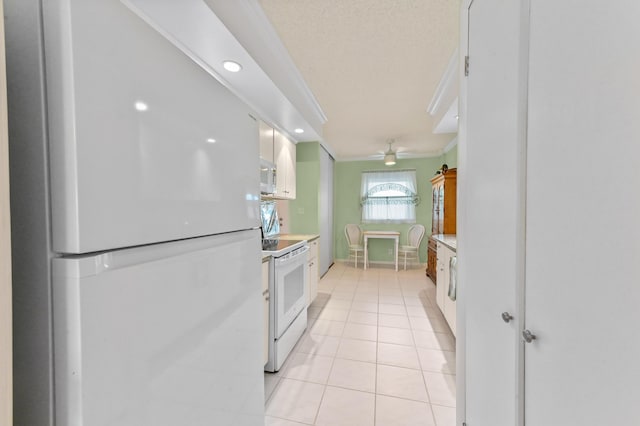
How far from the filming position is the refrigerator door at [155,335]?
→ 427mm

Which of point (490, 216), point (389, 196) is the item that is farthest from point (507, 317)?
point (389, 196)

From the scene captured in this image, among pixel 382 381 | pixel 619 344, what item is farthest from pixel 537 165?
pixel 382 381

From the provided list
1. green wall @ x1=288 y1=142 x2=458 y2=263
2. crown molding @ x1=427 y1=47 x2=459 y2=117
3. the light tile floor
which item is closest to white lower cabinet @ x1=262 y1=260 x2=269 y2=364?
the light tile floor

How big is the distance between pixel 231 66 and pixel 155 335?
73.7 inches

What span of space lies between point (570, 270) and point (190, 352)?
3.06ft

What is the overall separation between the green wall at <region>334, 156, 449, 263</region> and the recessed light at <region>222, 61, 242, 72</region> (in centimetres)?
421

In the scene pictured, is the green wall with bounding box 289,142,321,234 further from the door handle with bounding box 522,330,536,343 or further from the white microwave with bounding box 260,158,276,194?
the door handle with bounding box 522,330,536,343

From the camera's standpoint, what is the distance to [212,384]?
2.42 ft

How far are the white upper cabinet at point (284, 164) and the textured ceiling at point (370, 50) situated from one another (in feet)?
2.19

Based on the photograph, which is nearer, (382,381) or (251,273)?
(251,273)

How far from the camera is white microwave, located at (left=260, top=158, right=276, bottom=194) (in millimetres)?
2338

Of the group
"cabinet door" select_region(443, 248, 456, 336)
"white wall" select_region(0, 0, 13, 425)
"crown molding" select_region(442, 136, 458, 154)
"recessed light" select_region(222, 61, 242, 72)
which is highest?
"crown molding" select_region(442, 136, 458, 154)

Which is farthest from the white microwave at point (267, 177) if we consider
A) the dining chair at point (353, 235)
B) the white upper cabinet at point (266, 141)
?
the dining chair at point (353, 235)

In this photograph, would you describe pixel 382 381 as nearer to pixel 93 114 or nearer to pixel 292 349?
pixel 292 349
